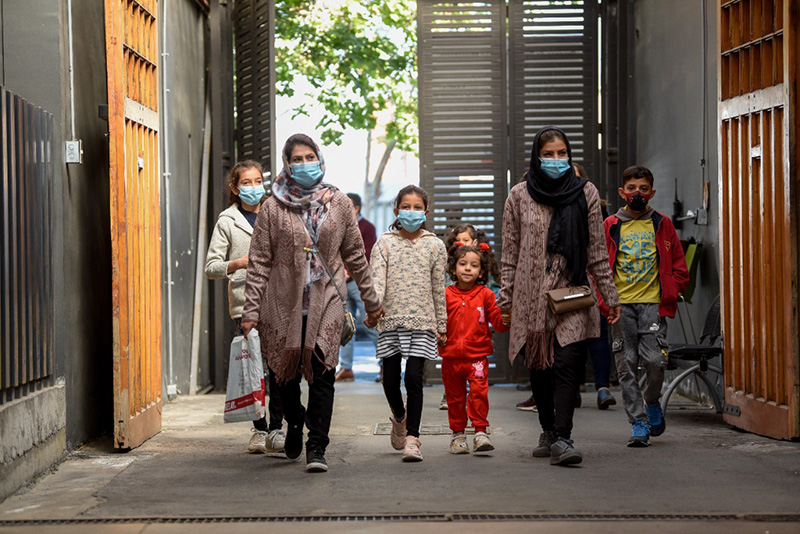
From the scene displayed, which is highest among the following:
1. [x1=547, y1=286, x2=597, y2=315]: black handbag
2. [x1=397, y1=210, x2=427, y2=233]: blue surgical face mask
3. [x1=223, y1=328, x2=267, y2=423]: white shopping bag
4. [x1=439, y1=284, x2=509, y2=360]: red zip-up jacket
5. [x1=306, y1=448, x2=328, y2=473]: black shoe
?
[x1=397, y1=210, x2=427, y2=233]: blue surgical face mask

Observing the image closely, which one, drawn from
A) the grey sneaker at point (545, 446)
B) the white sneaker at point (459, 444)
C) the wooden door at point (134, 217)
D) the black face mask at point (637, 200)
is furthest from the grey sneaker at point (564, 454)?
the wooden door at point (134, 217)

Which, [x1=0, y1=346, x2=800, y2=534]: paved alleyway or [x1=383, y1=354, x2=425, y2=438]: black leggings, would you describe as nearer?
[x1=0, y1=346, x2=800, y2=534]: paved alleyway

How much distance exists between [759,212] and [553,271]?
1.84m

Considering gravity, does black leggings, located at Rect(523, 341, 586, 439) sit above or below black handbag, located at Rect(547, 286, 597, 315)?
below

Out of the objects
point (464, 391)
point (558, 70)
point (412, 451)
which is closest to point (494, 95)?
point (558, 70)

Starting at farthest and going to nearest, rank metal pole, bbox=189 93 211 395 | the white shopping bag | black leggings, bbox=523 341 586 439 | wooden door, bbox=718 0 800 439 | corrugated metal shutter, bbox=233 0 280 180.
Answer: corrugated metal shutter, bbox=233 0 280 180 → metal pole, bbox=189 93 211 395 → wooden door, bbox=718 0 800 439 → the white shopping bag → black leggings, bbox=523 341 586 439

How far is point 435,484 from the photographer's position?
5887mm

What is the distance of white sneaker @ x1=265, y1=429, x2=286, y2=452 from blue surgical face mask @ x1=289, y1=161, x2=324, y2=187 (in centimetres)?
161

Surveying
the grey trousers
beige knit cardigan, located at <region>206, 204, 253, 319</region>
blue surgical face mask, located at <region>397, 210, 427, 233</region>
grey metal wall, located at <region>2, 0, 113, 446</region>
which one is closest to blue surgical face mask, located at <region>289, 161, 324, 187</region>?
blue surgical face mask, located at <region>397, 210, 427, 233</region>

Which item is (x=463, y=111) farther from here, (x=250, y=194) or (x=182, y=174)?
(x=250, y=194)

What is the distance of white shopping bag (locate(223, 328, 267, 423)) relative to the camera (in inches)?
264

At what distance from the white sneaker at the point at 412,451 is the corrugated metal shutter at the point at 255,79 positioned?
4818mm

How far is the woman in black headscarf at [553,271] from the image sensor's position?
6.56m

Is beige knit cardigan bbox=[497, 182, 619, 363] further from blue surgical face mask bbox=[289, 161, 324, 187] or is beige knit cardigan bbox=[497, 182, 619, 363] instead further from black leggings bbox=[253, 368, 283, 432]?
black leggings bbox=[253, 368, 283, 432]
